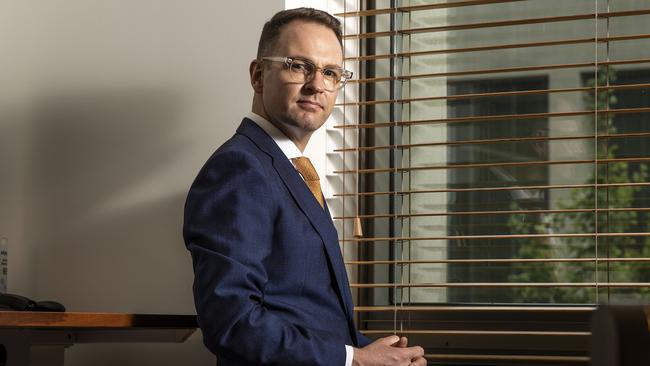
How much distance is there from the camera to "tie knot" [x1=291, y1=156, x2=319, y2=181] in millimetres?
2068

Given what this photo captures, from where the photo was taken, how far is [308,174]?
208 centimetres

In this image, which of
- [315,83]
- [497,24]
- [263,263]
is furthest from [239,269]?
[497,24]

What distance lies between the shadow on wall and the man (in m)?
0.48

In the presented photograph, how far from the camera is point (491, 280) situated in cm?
260

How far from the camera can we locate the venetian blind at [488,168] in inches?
97.7

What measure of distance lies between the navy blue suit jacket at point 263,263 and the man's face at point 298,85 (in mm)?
66

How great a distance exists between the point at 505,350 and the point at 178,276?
0.85 meters

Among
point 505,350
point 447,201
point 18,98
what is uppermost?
point 18,98

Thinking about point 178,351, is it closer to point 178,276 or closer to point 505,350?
point 178,276

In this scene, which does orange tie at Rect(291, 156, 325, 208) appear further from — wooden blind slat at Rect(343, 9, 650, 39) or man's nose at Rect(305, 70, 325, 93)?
wooden blind slat at Rect(343, 9, 650, 39)

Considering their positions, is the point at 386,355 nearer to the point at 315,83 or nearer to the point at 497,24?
the point at 315,83

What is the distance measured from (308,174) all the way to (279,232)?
0.80 ft

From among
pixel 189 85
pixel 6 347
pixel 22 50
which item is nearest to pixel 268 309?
pixel 6 347

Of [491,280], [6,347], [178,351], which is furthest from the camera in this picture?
[491,280]
